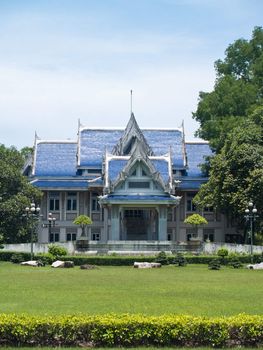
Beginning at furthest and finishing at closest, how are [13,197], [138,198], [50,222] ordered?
[50,222]
[138,198]
[13,197]

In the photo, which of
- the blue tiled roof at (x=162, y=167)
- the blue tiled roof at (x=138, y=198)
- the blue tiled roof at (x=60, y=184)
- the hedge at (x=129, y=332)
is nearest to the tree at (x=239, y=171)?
the blue tiled roof at (x=138, y=198)

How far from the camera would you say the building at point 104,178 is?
58.1 metres

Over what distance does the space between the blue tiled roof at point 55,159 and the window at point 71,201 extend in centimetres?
177

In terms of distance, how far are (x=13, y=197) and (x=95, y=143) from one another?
536 inches

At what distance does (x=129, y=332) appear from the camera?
1351 cm

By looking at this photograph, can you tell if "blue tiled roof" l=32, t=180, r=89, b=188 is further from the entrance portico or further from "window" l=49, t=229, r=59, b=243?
the entrance portico

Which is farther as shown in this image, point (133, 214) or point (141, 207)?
point (133, 214)

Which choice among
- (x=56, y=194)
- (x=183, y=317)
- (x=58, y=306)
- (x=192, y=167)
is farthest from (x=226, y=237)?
(x=183, y=317)

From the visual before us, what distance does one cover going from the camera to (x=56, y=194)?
6088 cm

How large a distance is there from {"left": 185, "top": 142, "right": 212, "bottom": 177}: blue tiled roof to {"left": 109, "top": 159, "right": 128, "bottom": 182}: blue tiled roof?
885 cm

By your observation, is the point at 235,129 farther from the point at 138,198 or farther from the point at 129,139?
the point at 129,139

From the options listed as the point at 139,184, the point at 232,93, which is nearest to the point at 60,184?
the point at 139,184

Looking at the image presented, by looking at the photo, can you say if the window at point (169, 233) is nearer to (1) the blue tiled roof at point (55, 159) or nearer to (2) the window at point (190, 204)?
(2) the window at point (190, 204)

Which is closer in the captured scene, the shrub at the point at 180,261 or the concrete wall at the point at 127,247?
the shrub at the point at 180,261
